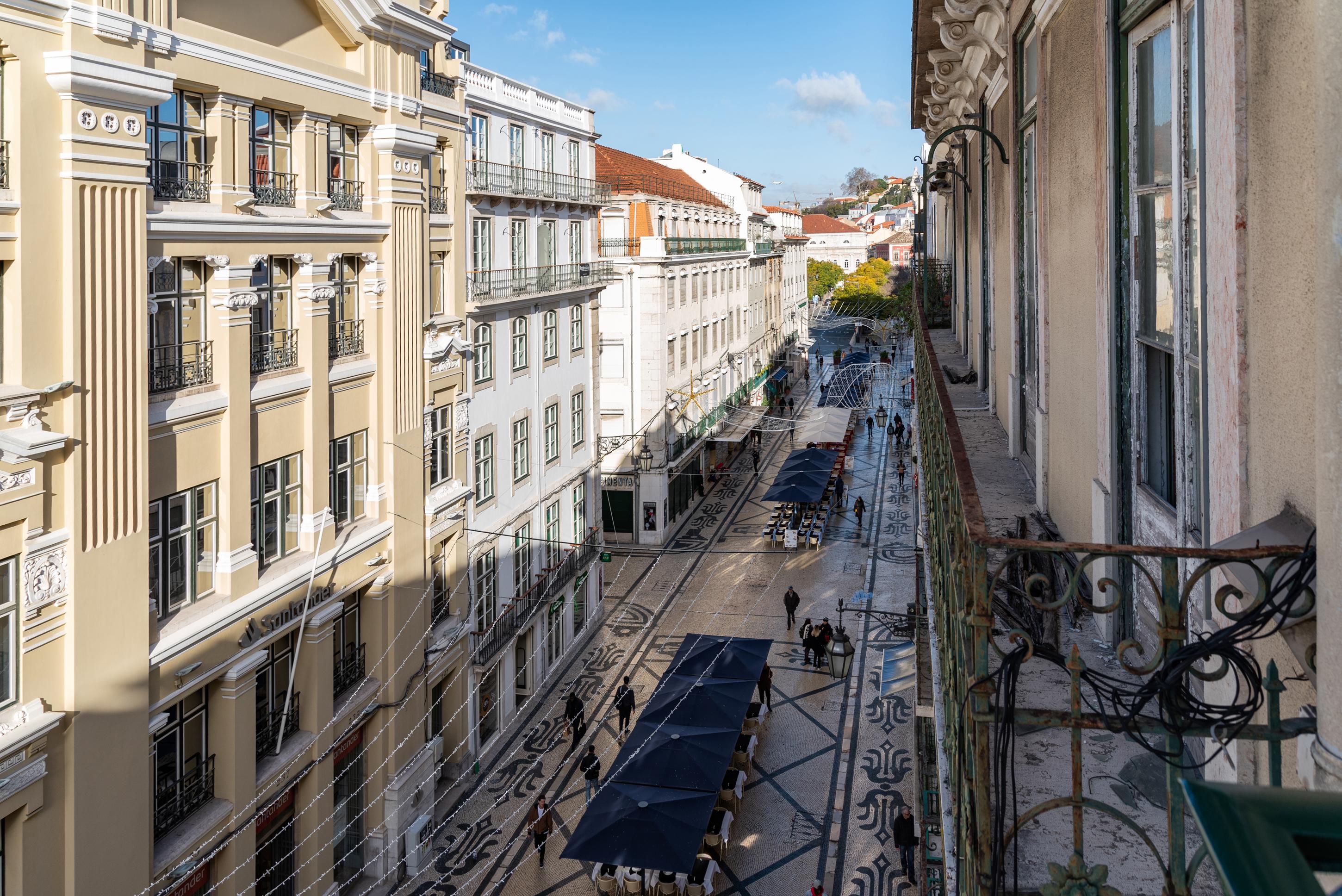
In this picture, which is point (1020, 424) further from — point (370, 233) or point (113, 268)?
point (370, 233)

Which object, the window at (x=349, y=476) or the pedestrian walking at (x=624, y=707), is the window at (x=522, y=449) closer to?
the pedestrian walking at (x=624, y=707)

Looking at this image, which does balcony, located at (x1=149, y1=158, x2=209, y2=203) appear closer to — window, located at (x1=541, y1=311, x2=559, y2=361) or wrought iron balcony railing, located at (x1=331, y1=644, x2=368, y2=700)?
wrought iron balcony railing, located at (x1=331, y1=644, x2=368, y2=700)

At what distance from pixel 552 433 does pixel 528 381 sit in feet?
6.50

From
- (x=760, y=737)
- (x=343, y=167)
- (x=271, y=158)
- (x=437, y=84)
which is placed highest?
(x=437, y=84)

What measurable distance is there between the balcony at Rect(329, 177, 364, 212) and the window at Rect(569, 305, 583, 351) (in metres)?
10.4

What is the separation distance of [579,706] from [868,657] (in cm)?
767

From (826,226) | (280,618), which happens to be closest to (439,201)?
(280,618)

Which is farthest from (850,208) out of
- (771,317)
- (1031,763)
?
(1031,763)

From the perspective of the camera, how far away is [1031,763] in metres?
4.49

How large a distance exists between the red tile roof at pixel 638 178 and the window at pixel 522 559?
48.1ft

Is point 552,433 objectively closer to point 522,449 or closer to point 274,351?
point 522,449

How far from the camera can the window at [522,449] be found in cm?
2295

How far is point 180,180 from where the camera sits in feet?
41.6

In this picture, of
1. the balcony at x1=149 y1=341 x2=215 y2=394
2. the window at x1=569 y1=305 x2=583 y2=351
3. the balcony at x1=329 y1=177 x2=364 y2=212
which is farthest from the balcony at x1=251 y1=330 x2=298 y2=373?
the window at x1=569 y1=305 x2=583 y2=351
